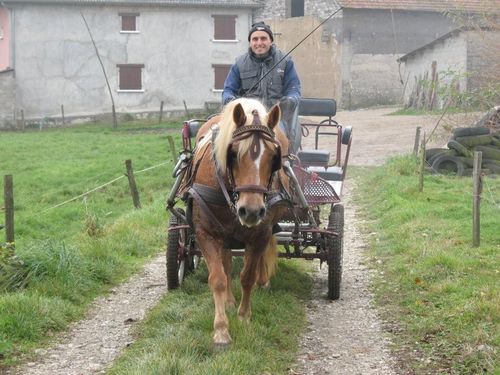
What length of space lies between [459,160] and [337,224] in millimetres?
8690

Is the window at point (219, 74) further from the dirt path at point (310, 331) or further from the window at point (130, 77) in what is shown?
the dirt path at point (310, 331)

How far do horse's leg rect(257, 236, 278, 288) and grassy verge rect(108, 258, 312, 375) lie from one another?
154mm

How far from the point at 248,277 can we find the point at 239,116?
131 centimetres

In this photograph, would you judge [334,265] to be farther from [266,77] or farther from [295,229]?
[266,77]

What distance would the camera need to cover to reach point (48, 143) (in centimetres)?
2697

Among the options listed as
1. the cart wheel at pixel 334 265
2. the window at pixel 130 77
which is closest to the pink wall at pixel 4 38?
the window at pixel 130 77

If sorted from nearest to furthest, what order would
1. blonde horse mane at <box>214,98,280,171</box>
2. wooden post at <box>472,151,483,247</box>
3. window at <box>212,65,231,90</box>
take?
blonde horse mane at <box>214,98,280,171</box> → wooden post at <box>472,151,483,247</box> → window at <box>212,65,231,90</box>

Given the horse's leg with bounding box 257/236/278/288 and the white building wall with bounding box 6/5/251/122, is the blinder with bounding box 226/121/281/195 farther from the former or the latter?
the white building wall with bounding box 6/5/251/122

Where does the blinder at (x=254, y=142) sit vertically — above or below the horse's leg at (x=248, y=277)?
above

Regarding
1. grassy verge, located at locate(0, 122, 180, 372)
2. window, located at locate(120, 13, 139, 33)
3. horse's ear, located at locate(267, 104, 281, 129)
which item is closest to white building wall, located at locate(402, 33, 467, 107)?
window, located at locate(120, 13, 139, 33)

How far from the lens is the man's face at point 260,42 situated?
7.39 meters

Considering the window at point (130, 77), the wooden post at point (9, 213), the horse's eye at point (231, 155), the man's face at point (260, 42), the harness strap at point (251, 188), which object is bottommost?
the wooden post at point (9, 213)

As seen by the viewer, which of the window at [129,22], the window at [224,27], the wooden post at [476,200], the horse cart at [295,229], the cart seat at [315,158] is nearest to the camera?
the horse cart at [295,229]

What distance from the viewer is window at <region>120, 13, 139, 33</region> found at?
125 feet
